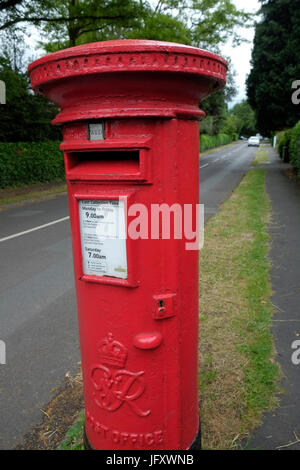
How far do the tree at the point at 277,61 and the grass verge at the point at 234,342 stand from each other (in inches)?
553

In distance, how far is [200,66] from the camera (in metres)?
1.46

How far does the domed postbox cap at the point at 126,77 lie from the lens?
4.43 feet

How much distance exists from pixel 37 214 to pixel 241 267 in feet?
22.4

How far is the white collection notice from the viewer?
1.57m

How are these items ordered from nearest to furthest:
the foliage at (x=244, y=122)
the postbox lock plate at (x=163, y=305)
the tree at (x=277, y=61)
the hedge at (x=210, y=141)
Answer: the postbox lock plate at (x=163, y=305)
the tree at (x=277, y=61)
the hedge at (x=210, y=141)
the foliage at (x=244, y=122)

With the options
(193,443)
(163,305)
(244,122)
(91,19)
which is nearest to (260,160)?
(91,19)

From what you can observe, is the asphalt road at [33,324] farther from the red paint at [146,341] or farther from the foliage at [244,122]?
the foliage at [244,122]

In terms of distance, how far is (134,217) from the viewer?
153 centimetres

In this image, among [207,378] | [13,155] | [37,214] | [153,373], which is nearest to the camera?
[153,373]

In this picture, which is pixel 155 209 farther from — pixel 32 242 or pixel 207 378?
pixel 32 242

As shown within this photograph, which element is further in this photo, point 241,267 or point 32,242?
point 32,242

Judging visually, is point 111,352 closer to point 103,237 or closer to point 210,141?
point 103,237

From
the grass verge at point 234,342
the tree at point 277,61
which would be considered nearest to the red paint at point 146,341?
the grass verge at point 234,342

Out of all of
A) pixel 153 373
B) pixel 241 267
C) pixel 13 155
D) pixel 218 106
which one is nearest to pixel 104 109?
pixel 153 373
